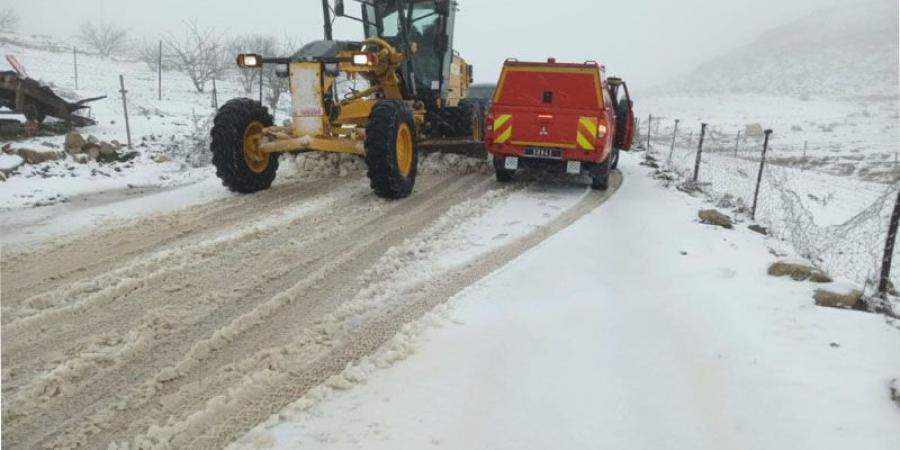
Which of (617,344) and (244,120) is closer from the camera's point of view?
(617,344)

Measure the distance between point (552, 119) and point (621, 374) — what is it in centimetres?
570

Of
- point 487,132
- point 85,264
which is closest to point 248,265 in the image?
point 85,264

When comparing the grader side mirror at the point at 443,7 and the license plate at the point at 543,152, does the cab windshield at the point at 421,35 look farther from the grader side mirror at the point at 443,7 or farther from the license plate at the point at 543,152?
the license plate at the point at 543,152

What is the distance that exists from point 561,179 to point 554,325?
613cm

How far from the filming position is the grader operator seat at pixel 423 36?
9.56 meters

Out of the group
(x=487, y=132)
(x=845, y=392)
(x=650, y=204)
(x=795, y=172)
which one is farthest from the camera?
(x=795, y=172)

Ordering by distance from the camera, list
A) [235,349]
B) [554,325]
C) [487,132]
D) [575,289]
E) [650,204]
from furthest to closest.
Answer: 1. [487,132]
2. [650,204]
3. [575,289]
4. [554,325]
5. [235,349]

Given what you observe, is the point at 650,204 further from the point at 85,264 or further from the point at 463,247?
the point at 85,264

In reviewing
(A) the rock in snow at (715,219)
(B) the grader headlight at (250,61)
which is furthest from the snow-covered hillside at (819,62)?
(B) the grader headlight at (250,61)

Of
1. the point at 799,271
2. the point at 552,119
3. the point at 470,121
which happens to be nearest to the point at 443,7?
the point at 470,121

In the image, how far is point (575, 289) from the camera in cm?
445

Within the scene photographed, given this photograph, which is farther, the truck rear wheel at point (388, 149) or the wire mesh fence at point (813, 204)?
the truck rear wheel at point (388, 149)

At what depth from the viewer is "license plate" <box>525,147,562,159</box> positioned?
8.39 m

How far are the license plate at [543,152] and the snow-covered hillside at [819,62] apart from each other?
48.6 metres
